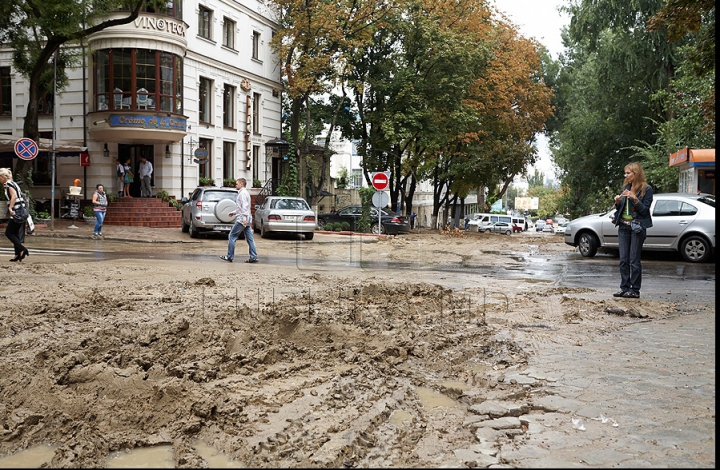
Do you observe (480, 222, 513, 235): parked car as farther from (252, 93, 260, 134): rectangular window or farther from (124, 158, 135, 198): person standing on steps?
(124, 158, 135, 198): person standing on steps

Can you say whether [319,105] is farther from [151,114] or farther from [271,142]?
[151,114]

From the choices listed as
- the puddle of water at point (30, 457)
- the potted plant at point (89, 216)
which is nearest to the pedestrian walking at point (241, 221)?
the puddle of water at point (30, 457)

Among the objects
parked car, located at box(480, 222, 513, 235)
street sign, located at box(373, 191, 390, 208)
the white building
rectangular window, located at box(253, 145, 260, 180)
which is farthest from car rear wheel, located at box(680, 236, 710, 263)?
parked car, located at box(480, 222, 513, 235)

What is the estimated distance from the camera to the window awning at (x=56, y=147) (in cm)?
2673

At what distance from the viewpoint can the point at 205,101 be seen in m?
32.8

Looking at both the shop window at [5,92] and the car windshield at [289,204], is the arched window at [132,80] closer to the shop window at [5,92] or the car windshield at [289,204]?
the shop window at [5,92]

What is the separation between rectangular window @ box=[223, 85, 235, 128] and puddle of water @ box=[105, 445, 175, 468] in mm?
31417

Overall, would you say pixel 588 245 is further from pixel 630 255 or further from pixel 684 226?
pixel 630 255

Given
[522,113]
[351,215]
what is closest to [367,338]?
[351,215]

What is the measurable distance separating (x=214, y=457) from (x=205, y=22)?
103ft

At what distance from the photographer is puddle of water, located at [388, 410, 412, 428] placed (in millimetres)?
4500

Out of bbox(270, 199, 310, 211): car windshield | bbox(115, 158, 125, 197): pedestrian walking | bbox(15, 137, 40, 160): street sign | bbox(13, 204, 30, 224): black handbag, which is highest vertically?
bbox(15, 137, 40, 160): street sign

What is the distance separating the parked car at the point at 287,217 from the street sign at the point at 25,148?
25.7ft

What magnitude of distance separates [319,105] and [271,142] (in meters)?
4.60
